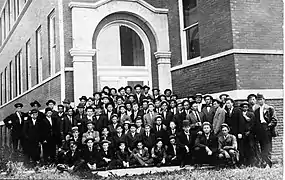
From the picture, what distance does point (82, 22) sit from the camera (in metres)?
12.7

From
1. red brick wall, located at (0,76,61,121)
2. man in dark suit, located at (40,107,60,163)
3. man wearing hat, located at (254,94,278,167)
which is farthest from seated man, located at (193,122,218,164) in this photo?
red brick wall, located at (0,76,61,121)

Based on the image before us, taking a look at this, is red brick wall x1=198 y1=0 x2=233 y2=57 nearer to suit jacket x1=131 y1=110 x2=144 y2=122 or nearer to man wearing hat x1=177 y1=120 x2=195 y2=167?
man wearing hat x1=177 y1=120 x2=195 y2=167

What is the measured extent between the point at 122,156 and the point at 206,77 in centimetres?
365

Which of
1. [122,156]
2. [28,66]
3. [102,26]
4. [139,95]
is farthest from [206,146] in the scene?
[28,66]

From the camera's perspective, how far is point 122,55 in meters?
13.8

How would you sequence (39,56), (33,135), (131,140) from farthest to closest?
1. (39,56)
2. (131,140)
3. (33,135)

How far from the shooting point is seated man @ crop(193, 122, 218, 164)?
30.3ft

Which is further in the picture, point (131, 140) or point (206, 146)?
point (131, 140)

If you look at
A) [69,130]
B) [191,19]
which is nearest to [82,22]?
[191,19]

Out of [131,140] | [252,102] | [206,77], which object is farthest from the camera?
[206,77]

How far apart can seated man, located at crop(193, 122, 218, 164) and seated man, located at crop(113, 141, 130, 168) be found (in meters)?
1.49

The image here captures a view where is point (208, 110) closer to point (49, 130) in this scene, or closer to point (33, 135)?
point (49, 130)

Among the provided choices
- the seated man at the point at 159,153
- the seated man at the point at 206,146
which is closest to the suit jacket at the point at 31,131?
the seated man at the point at 159,153

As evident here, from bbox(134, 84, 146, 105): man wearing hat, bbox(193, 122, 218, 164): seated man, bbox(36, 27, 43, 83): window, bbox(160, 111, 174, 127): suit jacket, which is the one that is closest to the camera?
bbox(193, 122, 218, 164): seated man
